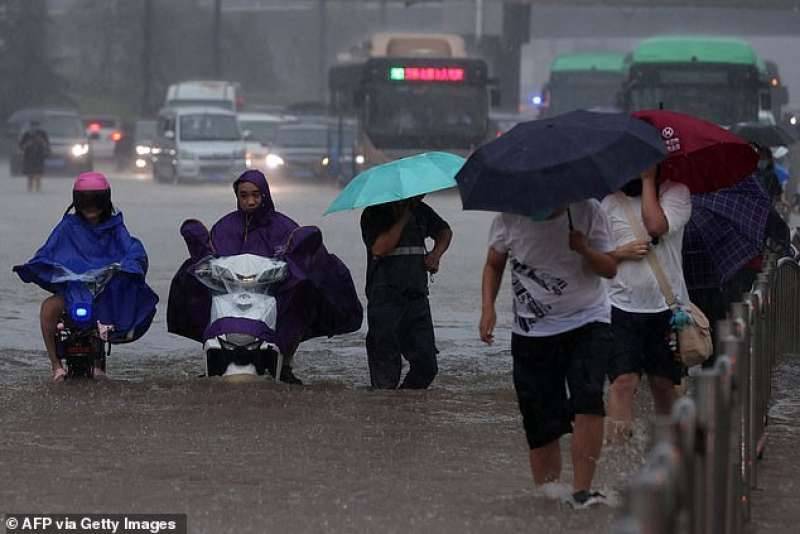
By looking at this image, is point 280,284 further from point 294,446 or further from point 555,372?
point 555,372

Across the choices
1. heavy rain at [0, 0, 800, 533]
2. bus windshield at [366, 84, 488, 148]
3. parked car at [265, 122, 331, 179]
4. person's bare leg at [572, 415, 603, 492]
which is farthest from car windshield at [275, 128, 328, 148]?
person's bare leg at [572, 415, 603, 492]

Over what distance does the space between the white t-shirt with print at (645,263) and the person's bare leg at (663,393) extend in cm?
39

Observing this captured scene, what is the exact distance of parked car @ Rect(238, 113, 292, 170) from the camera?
50188 millimetres

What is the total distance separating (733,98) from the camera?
36.3 m

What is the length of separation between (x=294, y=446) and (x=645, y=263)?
1934 millimetres

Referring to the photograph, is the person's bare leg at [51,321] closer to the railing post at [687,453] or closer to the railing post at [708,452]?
the railing post at [708,452]

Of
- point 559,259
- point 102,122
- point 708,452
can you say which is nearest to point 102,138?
point 102,122

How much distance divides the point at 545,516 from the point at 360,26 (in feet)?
359

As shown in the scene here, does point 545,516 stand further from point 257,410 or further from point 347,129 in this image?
point 347,129

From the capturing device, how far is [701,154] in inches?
367

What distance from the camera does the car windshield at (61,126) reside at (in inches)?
2121

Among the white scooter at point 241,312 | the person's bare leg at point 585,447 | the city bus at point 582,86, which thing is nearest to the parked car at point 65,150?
the city bus at point 582,86

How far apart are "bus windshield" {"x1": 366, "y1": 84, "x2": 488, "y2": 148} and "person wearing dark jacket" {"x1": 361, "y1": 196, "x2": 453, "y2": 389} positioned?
93.4ft

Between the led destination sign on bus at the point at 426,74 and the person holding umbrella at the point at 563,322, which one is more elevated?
the person holding umbrella at the point at 563,322
